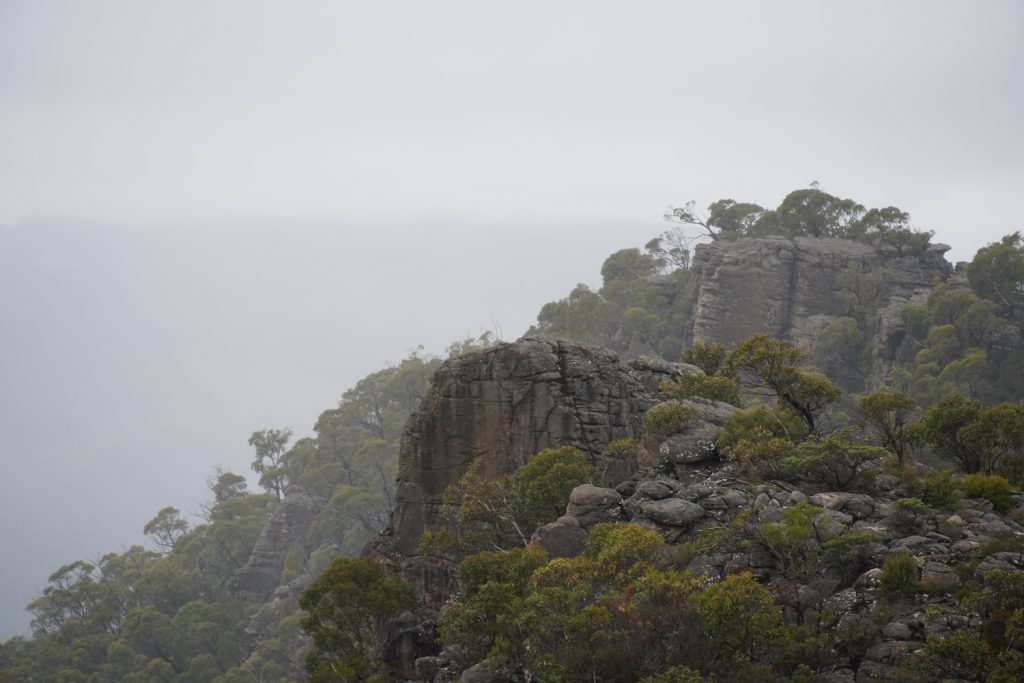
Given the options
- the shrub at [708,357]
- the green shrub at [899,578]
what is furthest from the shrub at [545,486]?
the shrub at [708,357]

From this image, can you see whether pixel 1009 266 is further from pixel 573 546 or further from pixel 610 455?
pixel 573 546

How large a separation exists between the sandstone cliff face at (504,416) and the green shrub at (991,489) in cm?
→ 1535

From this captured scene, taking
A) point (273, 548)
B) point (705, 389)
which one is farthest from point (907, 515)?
point (273, 548)

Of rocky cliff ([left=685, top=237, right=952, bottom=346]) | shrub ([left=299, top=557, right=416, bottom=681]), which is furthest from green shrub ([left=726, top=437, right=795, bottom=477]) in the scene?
rocky cliff ([left=685, top=237, right=952, bottom=346])

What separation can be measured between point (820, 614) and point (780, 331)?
5841 cm

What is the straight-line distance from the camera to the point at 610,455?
123 feet

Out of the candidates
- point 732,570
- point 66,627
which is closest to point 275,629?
point 66,627

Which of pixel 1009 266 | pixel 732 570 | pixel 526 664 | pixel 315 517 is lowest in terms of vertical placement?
pixel 315 517

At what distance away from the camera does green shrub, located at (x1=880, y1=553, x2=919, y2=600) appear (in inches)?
878

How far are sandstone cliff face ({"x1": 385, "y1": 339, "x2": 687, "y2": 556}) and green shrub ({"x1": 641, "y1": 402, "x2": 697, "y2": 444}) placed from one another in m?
4.11

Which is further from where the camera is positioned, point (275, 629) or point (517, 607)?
point (275, 629)

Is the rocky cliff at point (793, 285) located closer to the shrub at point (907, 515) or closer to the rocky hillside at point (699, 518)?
the rocky hillside at point (699, 518)

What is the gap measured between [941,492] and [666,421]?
11.2 metres

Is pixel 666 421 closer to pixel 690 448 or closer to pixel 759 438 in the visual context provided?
pixel 690 448
